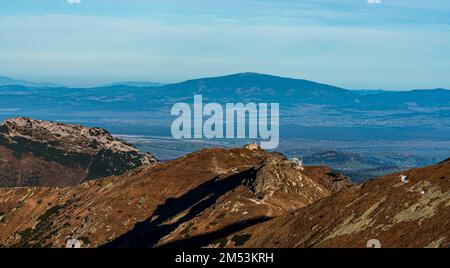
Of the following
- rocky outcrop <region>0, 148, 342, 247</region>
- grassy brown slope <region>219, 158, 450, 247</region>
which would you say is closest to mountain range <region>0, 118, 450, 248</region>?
grassy brown slope <region>219, 158, 450, 247</region>

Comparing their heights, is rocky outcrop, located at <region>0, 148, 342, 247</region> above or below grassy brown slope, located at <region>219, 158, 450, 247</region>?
below

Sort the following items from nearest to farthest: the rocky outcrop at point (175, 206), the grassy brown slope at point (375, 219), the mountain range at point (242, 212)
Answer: the grassy brown slope at point (375, 219), the mountain range at point (242, 212), the rocky outcrop at point (175, 206)

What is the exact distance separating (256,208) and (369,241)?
43.6 m

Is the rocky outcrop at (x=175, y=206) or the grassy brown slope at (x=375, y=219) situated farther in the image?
the rocky outcrop at (x=175, y=206)

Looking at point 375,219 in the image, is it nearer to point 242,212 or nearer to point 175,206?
point 242,212

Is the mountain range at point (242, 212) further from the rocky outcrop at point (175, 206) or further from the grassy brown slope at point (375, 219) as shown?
the rocky outcrop at point (175, 206)

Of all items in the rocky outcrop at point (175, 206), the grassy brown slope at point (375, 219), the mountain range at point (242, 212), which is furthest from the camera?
the rocky outcrop at point (175, 206)

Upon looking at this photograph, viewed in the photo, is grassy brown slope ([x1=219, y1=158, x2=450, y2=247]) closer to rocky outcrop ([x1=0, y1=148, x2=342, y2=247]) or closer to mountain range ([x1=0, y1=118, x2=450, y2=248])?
mountain range ([x1=0, y1=118, x2=450, y2=248])

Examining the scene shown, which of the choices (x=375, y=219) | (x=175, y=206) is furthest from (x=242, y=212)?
(x=175, y=206)

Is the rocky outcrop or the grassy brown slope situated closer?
the grassy brown slope

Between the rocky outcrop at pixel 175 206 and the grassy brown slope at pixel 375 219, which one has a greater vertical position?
the grassy brown slope at pixel 375 219

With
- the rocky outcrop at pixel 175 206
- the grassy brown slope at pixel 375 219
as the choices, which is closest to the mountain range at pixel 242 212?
the grassy brown slope at pixel 375 219
